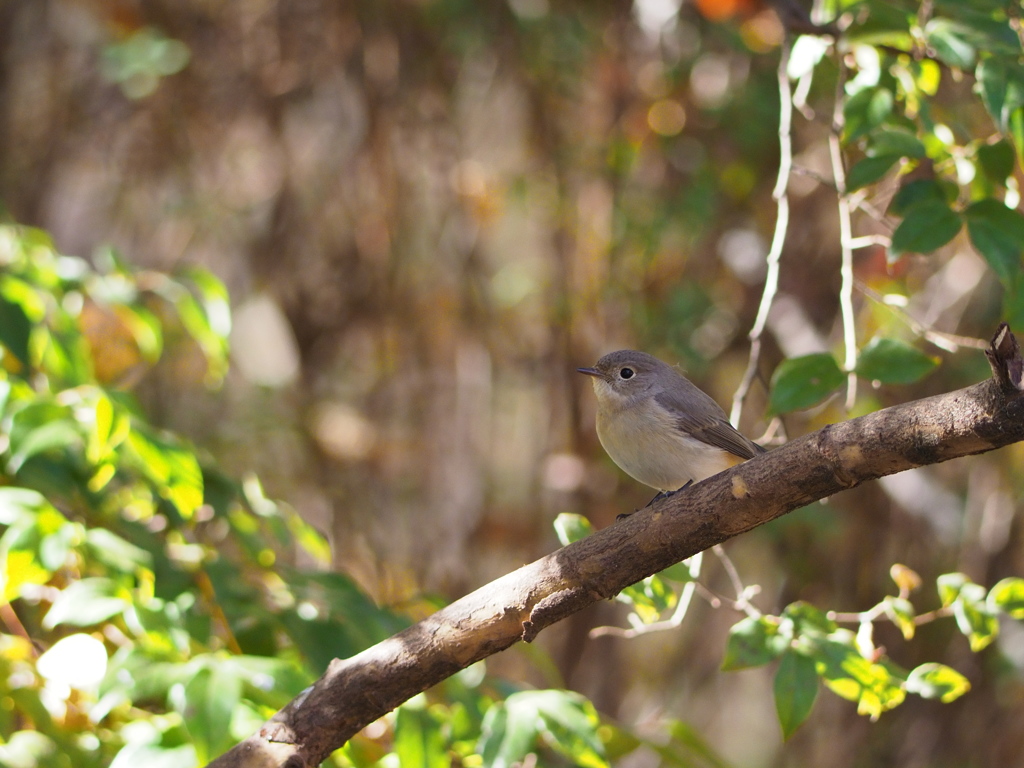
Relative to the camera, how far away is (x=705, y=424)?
291cm

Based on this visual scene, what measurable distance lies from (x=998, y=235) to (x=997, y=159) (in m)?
0.24

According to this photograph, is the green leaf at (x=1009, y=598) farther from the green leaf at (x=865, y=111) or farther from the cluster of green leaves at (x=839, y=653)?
the green leaf at (x=865, y=111)

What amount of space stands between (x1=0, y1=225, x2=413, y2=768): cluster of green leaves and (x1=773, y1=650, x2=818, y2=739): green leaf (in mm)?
975

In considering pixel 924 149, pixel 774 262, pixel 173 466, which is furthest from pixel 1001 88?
pixel 173 466

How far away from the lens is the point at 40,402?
7.07 ft

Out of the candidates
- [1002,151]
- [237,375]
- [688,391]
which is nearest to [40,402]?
[688,391]

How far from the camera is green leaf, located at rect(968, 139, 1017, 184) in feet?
7.25

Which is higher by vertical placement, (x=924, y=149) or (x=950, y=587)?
(x=924, y=149)

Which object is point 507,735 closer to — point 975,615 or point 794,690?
point 794,690

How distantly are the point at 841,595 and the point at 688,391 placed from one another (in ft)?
7.52

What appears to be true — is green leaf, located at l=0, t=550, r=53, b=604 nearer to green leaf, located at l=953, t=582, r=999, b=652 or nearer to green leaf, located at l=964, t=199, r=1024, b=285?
green leaf, located at l=953, t=582, r=999, b=652

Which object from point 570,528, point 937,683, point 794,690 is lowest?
point 937,683

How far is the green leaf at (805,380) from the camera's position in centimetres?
219

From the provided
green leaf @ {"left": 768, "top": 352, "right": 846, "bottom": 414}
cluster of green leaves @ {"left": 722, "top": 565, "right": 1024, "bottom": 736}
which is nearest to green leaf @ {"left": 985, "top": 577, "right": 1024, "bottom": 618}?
cluster of green leaves @ {"left": 722, "top": 565, "right": 1024, "bottom": 736}
